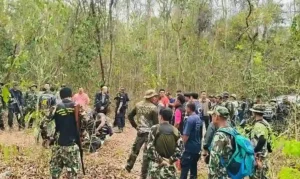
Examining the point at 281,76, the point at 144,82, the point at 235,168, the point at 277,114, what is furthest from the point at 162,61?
the point at 235,168

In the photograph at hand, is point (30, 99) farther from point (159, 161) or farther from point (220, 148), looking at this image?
point (220, 148)

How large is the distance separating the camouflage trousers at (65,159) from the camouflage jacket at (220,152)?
266cm

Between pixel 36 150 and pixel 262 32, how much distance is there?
2449 cm

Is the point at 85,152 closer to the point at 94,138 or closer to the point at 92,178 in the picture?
the point at 94,138

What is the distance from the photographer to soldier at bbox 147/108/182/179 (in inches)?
267

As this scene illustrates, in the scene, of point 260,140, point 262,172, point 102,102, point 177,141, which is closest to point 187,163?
point 262,172

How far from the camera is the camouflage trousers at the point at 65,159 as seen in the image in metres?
7.63

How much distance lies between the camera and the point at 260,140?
733 cm

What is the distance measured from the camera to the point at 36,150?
34.7 ft

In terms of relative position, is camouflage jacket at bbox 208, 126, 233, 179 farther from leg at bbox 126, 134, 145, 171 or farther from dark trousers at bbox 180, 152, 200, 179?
leg at bbox 126, 134, 145, 171

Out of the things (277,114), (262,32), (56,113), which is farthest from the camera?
(262,32)

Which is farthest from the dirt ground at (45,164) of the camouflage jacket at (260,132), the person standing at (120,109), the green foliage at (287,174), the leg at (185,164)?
the person standing at (120,109)

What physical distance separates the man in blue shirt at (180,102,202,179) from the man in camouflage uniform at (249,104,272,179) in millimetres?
1318

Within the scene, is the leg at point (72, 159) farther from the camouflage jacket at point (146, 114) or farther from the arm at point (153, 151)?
the camouflage jacket at point (146, 114)
